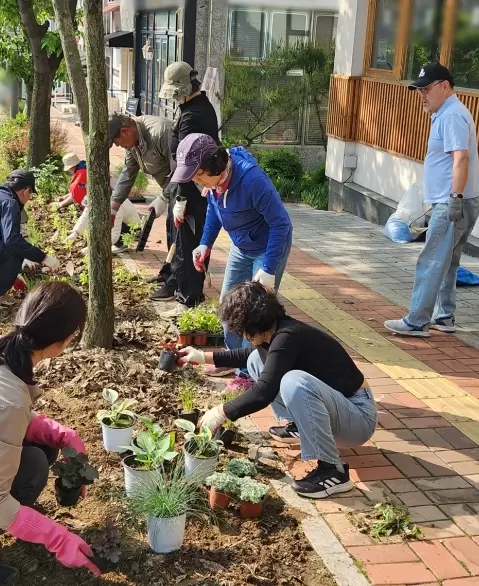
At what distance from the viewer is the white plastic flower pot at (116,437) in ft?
12.4

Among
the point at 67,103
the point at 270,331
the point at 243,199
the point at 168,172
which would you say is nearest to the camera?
the point at 270,331

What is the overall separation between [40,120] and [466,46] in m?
7.00

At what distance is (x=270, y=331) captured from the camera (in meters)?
3.60

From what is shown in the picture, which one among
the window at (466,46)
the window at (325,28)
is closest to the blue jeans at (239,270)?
the window at (466,46)

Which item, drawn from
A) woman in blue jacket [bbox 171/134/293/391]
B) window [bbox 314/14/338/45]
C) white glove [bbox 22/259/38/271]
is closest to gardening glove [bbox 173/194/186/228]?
woman in blue jacket [bbox 171/134/293/391]

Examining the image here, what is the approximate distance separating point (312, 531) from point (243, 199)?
204 centimetres

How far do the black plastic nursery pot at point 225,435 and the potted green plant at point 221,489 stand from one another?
504mm

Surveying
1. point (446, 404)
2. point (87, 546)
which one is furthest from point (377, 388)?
point (87, 546)

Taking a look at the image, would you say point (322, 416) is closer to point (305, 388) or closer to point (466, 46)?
point (305, 388)

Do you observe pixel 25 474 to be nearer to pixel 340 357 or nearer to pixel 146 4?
pixel 340 357

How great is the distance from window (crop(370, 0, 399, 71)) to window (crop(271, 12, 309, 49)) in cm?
526

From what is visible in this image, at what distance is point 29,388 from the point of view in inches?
111

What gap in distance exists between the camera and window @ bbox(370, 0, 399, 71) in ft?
35.1

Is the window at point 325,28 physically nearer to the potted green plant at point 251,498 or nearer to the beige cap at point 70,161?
the beige cap at point 70,161
